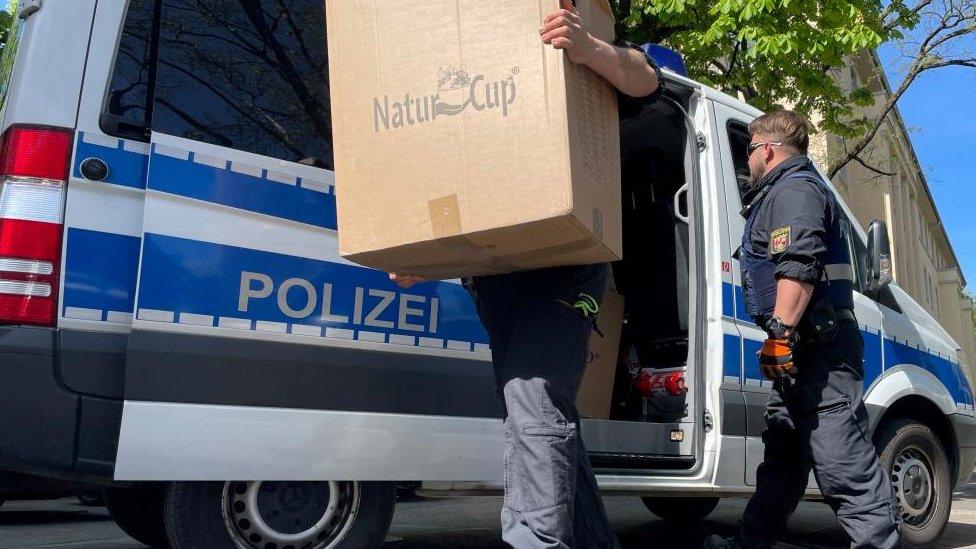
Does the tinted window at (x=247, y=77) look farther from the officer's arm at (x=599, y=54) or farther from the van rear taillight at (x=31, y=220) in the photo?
the officer's arm at (x=599, y=54)

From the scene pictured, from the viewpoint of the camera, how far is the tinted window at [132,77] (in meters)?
2.68

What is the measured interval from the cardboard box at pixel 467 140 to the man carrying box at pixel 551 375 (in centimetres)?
9

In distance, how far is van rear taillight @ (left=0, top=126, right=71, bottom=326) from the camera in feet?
8.20

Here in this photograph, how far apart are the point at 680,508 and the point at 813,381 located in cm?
287

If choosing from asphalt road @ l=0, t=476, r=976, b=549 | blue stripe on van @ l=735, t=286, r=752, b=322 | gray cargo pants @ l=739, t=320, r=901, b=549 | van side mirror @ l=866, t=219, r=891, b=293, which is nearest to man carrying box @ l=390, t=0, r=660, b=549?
gray cargo pants @ l=739, t=320, r=901, b=549

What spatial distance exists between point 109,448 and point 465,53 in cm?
148

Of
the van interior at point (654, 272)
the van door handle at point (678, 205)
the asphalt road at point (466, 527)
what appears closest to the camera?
the van door handle at point (678, 205)

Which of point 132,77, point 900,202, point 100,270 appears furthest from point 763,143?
point 900,202

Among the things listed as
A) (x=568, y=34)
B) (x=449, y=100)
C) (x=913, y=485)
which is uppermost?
(x=568, y=34)

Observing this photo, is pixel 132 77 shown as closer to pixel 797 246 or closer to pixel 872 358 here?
pixel 797 246

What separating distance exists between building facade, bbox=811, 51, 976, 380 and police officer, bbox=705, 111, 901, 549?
27.2ft

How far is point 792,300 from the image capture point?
3086 millimetres

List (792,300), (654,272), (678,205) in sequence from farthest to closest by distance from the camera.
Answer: (654,272)
(678,205)
(792,300)

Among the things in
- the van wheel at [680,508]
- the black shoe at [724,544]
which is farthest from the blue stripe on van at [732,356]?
the van wheel at [680,508]
